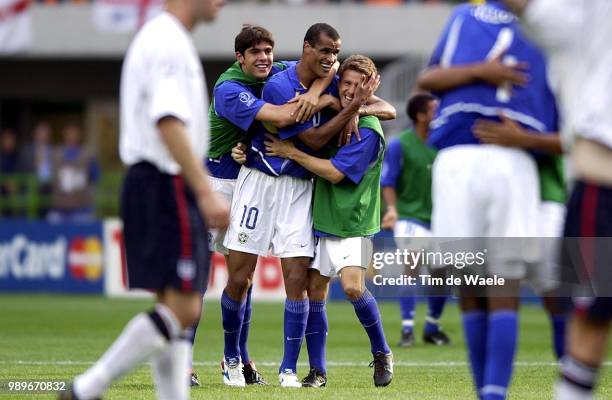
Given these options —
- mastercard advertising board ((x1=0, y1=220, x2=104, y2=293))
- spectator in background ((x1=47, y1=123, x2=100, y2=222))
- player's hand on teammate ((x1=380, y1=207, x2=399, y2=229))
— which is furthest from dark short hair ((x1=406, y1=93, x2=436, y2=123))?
spectator in background ((x1=47, y1=123, x2=100, y2=222))

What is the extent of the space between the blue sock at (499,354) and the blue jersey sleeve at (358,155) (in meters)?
3.10

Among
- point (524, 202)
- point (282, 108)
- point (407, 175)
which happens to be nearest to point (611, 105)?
point (524, 202)

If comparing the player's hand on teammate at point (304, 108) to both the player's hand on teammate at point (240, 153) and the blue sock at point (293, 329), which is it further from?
the blue sock at point (293, 329)

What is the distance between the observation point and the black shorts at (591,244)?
17.9ft

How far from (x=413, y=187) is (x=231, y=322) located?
4715 mm

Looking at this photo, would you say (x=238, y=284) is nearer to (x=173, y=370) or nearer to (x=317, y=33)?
(x=317, y=33)

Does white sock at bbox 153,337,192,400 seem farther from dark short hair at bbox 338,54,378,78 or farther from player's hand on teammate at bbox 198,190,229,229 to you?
dark short hair at bbox 338,54,378,78

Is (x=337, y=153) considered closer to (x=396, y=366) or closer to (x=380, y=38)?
(x=396, y=366)

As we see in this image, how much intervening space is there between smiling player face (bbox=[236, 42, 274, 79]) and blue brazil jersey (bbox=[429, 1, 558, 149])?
3.31m

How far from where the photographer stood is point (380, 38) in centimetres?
3000

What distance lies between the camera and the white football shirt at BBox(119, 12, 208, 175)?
594 centimetres

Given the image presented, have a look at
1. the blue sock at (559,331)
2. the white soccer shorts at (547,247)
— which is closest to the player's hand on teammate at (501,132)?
the white soccer shorts at (547,247)

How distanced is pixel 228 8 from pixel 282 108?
843 inches

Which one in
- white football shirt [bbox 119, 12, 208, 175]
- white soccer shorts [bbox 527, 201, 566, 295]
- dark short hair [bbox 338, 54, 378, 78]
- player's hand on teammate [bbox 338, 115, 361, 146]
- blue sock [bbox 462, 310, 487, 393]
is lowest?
blue sock [bbox 462, 310, 487, 393]
